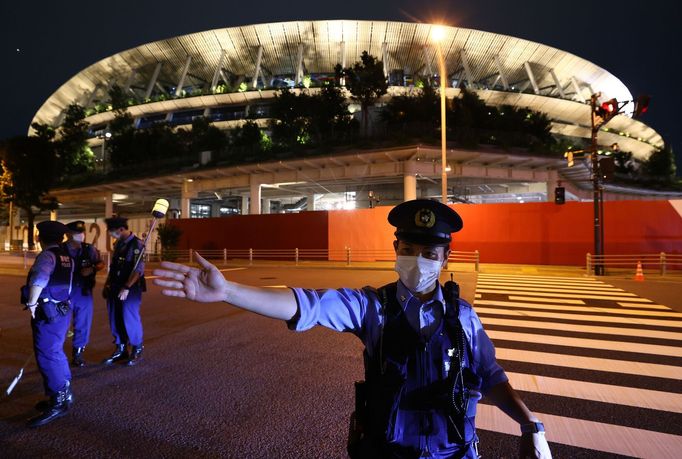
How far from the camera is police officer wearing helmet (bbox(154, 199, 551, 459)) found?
1.50 m

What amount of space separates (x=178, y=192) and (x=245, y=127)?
9958 mm

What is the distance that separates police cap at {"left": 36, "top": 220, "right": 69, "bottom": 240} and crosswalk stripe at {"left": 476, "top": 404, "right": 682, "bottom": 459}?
4889 millimetres

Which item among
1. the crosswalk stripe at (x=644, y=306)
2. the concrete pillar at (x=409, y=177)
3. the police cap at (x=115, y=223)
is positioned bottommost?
the crosswalk stripe at (x=644, y=306)

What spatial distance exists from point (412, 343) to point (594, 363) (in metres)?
5.00

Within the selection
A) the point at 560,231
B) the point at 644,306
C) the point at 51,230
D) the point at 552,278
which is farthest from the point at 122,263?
the point at 560,231

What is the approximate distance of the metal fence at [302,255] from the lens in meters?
21.4

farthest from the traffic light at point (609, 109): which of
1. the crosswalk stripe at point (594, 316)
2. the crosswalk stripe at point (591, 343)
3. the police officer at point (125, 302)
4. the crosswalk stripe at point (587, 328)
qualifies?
the police officer at point (125, 302)

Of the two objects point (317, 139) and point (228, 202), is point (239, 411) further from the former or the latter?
point (228, 202)

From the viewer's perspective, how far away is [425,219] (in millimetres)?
1771

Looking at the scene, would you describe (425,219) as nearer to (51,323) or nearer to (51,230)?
(51,323)

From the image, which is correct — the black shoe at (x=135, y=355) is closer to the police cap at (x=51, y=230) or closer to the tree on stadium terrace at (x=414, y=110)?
the police cap at (x=51, y=230)

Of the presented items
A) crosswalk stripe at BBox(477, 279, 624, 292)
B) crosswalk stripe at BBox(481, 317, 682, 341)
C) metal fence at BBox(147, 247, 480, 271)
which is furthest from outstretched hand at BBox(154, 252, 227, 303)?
metal fence at BBox(147, 247, 480, 271)

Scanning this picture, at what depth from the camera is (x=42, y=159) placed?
36000 mm

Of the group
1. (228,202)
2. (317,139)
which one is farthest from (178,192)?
(317,139)
